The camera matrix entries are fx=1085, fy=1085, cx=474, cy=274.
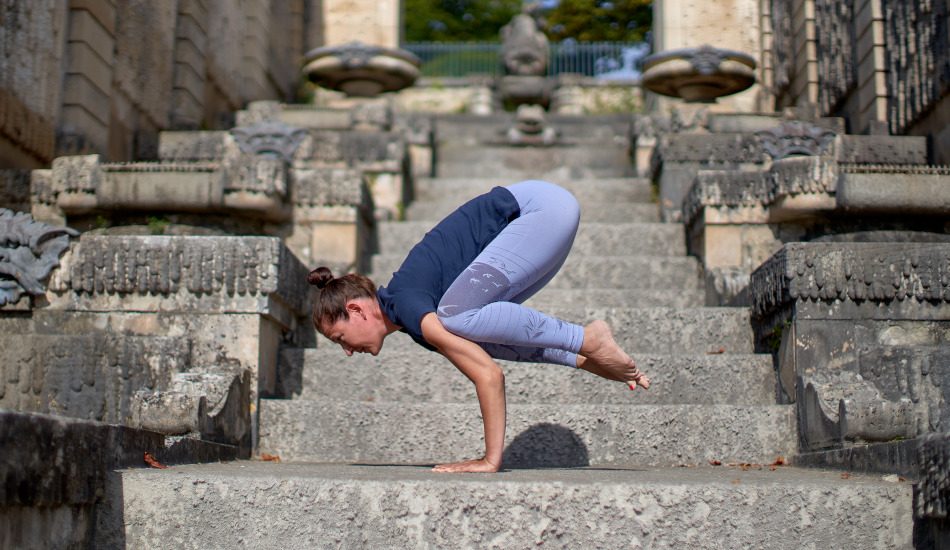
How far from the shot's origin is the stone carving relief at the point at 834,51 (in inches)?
483

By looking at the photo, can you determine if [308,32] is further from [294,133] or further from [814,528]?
[814,528]

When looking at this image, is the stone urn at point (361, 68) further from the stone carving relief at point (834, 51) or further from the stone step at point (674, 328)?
the stone step at point (674, 328)

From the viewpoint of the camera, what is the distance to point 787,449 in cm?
432

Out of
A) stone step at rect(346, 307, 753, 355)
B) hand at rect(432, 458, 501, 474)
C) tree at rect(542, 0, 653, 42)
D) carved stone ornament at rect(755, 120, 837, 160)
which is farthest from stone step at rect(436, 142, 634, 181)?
tree at rect(542, 0, 653, 42)

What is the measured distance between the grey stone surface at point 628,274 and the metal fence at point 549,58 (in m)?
19.9

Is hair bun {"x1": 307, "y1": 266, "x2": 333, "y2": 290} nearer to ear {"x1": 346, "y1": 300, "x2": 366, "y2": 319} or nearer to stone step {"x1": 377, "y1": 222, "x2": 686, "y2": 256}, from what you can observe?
ear {"x1": 346, "y1": 300, "x2": 366, "y2": 319}

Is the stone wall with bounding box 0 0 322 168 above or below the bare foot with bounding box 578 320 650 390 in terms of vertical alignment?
above

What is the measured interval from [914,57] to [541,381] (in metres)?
6.86

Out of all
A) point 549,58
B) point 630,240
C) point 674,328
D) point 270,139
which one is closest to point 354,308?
point 674,328

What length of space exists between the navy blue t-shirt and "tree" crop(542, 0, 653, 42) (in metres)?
29.7

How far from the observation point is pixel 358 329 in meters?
3.43

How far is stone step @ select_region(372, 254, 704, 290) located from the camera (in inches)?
266

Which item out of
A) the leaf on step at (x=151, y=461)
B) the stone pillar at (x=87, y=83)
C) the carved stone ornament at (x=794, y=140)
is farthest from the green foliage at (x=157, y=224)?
the carved stone ornament at (x=794, y=140)

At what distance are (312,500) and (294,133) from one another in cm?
630
